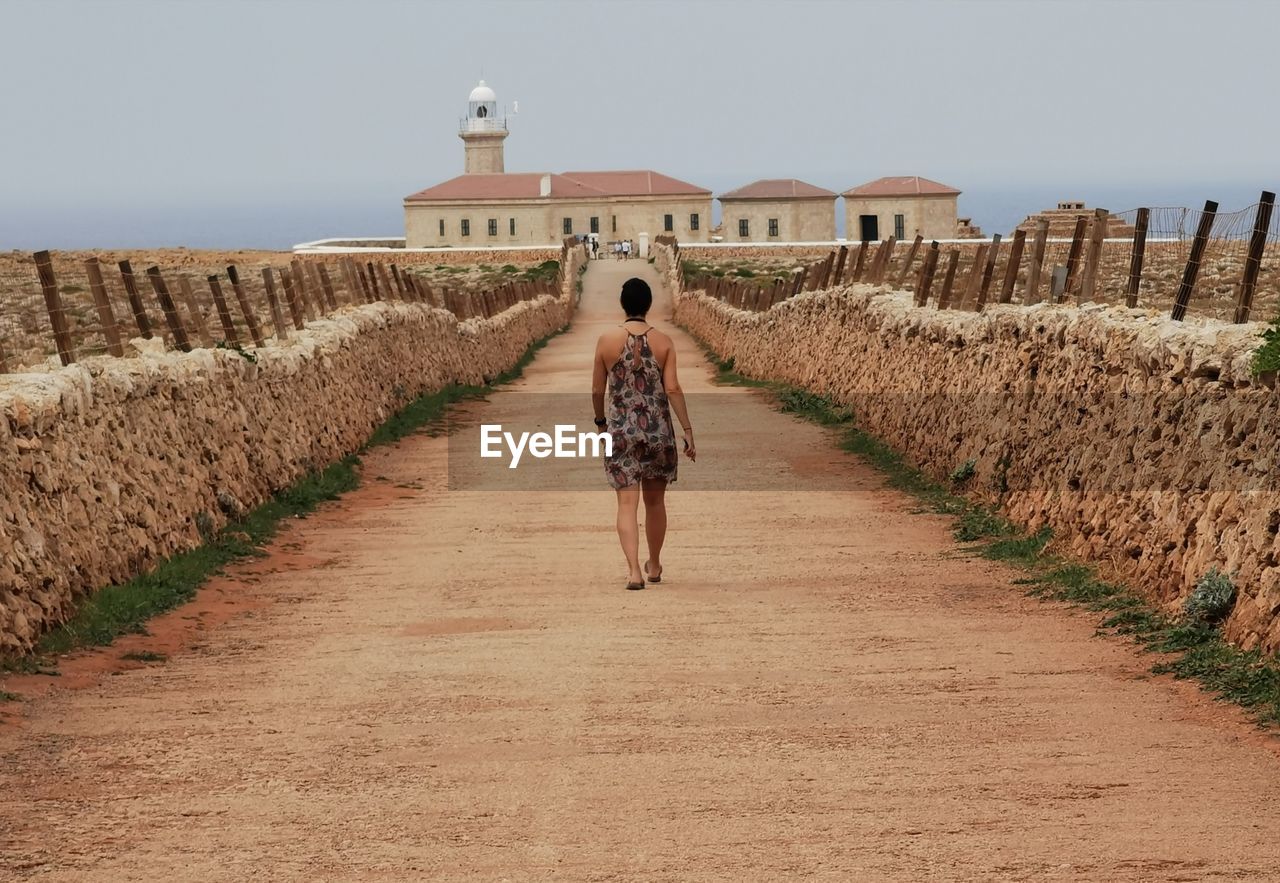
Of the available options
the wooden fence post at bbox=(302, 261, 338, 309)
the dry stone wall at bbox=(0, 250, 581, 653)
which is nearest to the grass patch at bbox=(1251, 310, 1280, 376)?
the dry stone wall at bbox=(0, 250, 581, 653)

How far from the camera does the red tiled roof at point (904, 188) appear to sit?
106875 millimetres

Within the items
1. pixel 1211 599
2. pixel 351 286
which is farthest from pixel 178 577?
pixel 351 286

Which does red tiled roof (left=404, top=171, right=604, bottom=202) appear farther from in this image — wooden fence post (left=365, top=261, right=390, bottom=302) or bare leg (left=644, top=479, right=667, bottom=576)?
bare leg (left=644, top=479, right=667, bottom=576)

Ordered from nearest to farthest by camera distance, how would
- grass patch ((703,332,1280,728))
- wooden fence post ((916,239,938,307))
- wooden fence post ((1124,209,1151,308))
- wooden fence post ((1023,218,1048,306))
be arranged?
grass patch ((703,332,1280,728)) < wooden fence post ((1124,209,1151,308)) < wooden fence post ((1023,218,1048,306)) < wooden fence post ((916,239,938,307))

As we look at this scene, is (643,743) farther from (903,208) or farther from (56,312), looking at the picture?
(903,208)

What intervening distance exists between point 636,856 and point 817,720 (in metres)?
1.81

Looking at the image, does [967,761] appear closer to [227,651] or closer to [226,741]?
[226,741]

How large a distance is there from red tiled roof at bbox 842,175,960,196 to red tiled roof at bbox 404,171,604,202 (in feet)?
55.2

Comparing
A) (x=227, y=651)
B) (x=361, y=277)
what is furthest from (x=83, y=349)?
(x=361, y=277)

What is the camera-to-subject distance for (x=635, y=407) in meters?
10.0

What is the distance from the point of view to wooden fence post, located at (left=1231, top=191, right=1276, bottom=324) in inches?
375

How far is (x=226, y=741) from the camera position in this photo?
677cm

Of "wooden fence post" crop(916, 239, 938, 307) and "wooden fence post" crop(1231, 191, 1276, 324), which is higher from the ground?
"wooden fence post" crop(1231, 191, 1276, 324)

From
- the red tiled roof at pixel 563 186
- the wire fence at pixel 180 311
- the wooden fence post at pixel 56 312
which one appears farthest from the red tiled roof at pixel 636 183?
the wooden fence post at pixel 56 312
